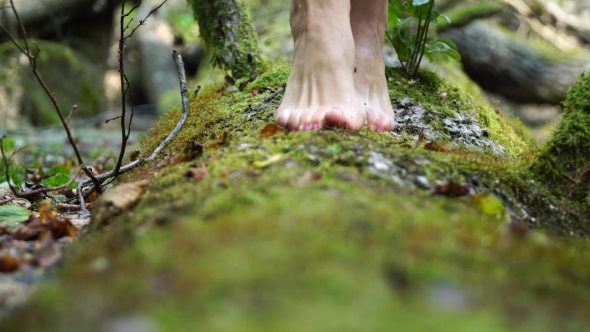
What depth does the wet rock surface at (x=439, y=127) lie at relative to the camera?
2605 mm

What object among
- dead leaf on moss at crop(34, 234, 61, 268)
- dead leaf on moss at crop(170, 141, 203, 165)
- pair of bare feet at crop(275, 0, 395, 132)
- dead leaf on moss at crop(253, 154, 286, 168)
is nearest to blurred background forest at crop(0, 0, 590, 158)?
pair of bare feet at crop(275, 0, 395, 132)

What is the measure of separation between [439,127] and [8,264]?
215cm

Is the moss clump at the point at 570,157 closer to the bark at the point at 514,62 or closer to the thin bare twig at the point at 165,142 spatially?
the thin bare twig at the point at 165,142

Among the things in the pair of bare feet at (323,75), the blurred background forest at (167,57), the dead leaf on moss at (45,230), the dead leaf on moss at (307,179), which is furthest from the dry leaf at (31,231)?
the blurred background forest at (167,57)

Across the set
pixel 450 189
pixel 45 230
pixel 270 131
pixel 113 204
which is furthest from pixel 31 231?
pixel 450 189

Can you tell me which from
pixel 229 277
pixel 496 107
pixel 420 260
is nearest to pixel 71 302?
pixel 229 277

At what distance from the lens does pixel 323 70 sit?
210 cm

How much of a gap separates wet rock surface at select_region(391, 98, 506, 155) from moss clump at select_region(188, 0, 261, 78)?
1173mm

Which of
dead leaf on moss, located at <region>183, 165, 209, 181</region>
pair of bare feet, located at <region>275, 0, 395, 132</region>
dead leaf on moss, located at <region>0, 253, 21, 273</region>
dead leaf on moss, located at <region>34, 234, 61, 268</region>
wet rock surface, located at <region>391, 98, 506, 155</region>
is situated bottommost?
wet rock surface, located at <region>391, 98, 506, 155</region>

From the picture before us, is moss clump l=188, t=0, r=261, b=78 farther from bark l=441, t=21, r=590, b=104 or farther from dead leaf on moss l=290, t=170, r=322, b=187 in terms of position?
bark l=441, t=21, r=590, b=104

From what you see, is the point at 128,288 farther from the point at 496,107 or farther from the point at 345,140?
the point at 496,107

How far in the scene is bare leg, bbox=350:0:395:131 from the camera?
247cm

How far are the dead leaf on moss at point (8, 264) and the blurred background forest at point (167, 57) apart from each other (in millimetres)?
Result: 4203

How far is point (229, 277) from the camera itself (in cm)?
91
